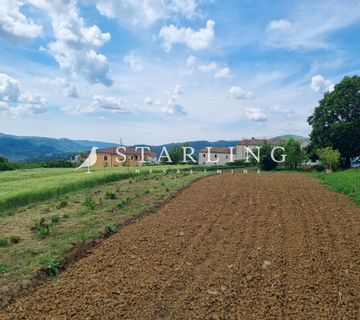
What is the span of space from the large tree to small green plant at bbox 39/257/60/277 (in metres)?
43.1

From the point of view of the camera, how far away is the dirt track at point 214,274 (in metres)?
5.42

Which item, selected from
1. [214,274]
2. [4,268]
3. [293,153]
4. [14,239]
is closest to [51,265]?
[4,268]

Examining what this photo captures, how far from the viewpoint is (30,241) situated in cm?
956

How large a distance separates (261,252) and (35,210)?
35.2 ft

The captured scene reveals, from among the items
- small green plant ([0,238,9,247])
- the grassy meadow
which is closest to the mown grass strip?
the grassy meadow

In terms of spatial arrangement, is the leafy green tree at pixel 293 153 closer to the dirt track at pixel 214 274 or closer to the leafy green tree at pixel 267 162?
the leafy green tree at pixel 267 162

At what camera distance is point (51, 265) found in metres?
7.23

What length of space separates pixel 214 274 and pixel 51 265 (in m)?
3.34

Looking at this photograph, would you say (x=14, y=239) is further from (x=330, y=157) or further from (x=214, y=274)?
(x=330, y=157)

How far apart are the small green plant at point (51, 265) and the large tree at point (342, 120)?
43146mm

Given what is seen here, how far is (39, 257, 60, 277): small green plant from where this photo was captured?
7.09 meters

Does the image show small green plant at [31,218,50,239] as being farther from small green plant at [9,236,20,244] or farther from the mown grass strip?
the mown grass strip

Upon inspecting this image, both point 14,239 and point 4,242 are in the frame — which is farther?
point 14,239

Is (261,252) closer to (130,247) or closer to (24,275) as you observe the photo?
(130,247)
